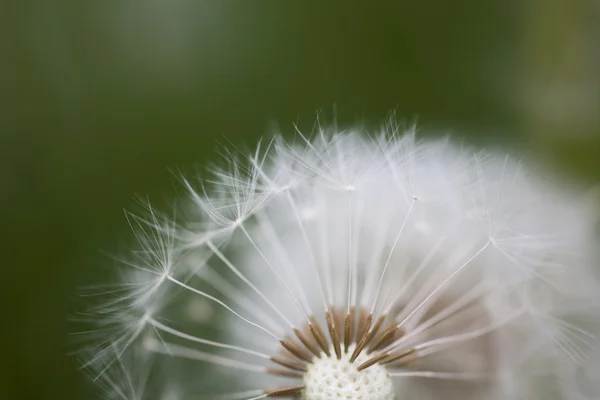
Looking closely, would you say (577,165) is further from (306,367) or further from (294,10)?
(306,367)

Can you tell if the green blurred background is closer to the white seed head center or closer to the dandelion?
the dandelion

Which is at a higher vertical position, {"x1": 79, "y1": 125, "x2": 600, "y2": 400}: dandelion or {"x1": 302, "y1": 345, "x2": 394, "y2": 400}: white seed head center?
{"x1": 79, "y1": 125, "x2": 600, "y2": 400}: dandelion

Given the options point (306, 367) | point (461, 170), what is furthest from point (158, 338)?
point (461, 170)

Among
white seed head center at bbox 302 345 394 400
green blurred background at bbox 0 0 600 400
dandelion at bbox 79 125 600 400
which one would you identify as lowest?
white seed head center at bbox 302 345 394 400

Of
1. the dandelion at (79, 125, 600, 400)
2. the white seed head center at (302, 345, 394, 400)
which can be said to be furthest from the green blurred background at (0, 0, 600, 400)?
the white seed head center at (302, 345, 394, 400)

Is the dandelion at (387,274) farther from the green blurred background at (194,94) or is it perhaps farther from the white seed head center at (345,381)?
the green blurred background at (194,94)

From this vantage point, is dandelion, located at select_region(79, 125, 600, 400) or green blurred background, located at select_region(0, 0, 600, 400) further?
green blurred background, located at select_region(0, 0, 600, 400)

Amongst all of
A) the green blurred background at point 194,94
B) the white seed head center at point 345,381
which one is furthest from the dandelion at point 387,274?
the green blurred background at point 194,94
